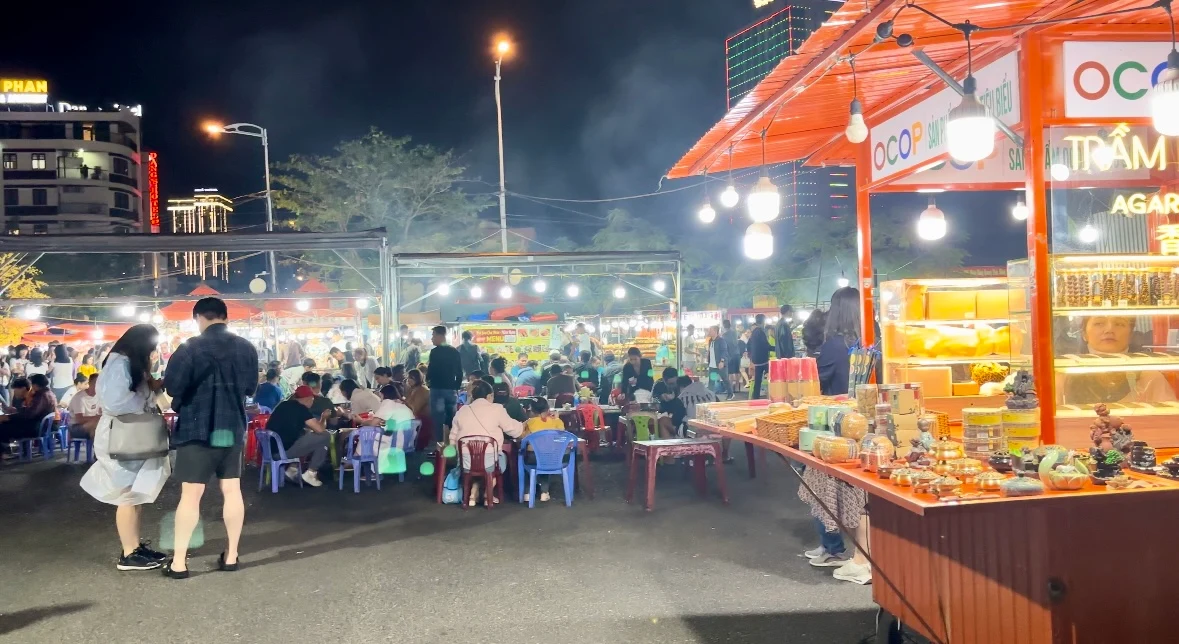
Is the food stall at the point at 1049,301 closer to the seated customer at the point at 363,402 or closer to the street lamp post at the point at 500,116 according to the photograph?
the seated customer at the point at 363,402

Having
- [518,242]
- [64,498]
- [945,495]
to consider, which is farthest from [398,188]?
[945,495]

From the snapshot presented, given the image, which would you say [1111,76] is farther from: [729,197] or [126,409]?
[126,409]

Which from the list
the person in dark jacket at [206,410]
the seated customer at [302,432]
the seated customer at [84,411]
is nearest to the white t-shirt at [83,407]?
the seated customer at [84,411]

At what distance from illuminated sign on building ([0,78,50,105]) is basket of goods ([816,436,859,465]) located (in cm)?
7379

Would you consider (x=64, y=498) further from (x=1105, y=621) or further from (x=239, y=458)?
(x=1105, y=621)

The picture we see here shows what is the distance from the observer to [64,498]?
30.2 feet

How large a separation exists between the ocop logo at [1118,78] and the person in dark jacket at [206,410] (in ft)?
19.0

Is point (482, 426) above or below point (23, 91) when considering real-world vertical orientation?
below

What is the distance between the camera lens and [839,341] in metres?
7.24

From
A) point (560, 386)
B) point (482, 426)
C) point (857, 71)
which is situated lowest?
point (482, 426)

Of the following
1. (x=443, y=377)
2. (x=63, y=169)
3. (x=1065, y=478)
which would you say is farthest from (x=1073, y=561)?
(x=63, y=169)

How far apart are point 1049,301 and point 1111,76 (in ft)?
4.64

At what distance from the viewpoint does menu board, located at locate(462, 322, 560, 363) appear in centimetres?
1720

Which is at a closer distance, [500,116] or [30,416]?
[30,416]
